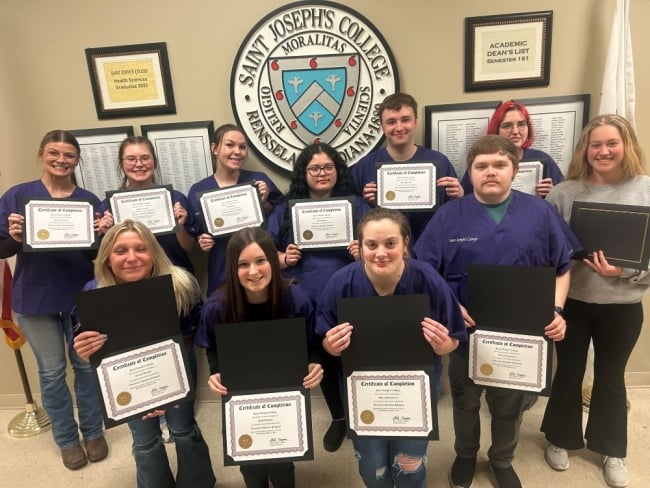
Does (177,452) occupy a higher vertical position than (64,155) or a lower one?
lower

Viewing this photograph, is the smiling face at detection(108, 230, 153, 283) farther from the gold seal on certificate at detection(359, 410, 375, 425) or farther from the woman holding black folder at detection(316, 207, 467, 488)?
the gold seal on certificate at detection(359, 410, 375, 425)

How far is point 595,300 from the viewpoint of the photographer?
6.30 feet

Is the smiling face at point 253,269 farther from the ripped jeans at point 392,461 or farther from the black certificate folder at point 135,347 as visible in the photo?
the ripped jeans at point 392,461

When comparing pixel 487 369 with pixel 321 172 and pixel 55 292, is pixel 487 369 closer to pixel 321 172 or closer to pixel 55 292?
→ pixel 321 172

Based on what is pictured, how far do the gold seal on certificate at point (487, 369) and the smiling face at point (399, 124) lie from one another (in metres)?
1.19

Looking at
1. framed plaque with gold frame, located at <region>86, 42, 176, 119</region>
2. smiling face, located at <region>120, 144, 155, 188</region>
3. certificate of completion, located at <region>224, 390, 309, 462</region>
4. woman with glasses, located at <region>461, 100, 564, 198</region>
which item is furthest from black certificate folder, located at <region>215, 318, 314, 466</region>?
framed plaque with gold frame, located at <region>86, 42, 176, 119</region>

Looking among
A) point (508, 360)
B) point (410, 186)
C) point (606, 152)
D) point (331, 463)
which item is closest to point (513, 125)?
point (606, 152)

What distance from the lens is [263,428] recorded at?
1.55 m

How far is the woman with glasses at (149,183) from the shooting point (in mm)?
2271

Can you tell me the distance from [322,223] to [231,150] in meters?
0.67

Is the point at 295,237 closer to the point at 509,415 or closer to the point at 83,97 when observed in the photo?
the point at 509,415

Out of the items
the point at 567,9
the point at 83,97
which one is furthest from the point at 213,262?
the point at 567,9

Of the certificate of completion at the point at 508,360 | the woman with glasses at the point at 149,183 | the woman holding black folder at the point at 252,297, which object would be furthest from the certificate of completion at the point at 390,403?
the woman with glasses at the point at 149,183

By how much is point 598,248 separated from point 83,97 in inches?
114
